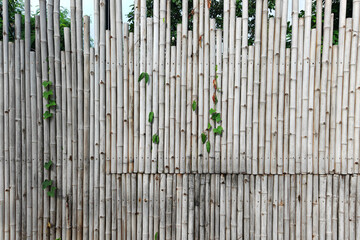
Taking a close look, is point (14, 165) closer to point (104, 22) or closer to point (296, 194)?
point (104, 22)

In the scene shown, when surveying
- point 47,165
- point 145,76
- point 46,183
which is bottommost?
point 46,183

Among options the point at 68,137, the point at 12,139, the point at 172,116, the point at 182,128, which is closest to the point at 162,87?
the point at 172,116

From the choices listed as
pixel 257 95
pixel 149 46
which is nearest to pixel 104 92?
pixel 149 46

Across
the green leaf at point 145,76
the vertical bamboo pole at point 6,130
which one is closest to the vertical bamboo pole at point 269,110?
the green leaf at point 145,76

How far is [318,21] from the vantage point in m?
2.76

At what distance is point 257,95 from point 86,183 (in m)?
2.19

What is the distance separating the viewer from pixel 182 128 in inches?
111

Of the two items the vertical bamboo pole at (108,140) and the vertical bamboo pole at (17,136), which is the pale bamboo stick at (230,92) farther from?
the vertical bamboo pole at (17,136)

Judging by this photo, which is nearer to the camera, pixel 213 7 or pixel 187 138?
pixel 187 138

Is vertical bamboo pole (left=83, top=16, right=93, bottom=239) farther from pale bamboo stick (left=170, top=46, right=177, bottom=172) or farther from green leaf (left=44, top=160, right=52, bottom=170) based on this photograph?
pale bamboo stick (left=170, top=46, right=177, bottom=172)

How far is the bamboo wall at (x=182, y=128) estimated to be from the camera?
2.78 meters

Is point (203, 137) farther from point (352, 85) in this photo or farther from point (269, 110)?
point (352, 85)

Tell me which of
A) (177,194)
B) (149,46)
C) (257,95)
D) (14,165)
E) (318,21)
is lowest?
(177,194)

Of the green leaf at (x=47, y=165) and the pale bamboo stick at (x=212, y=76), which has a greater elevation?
the pale bamboo stick at (x=212, y=76)
